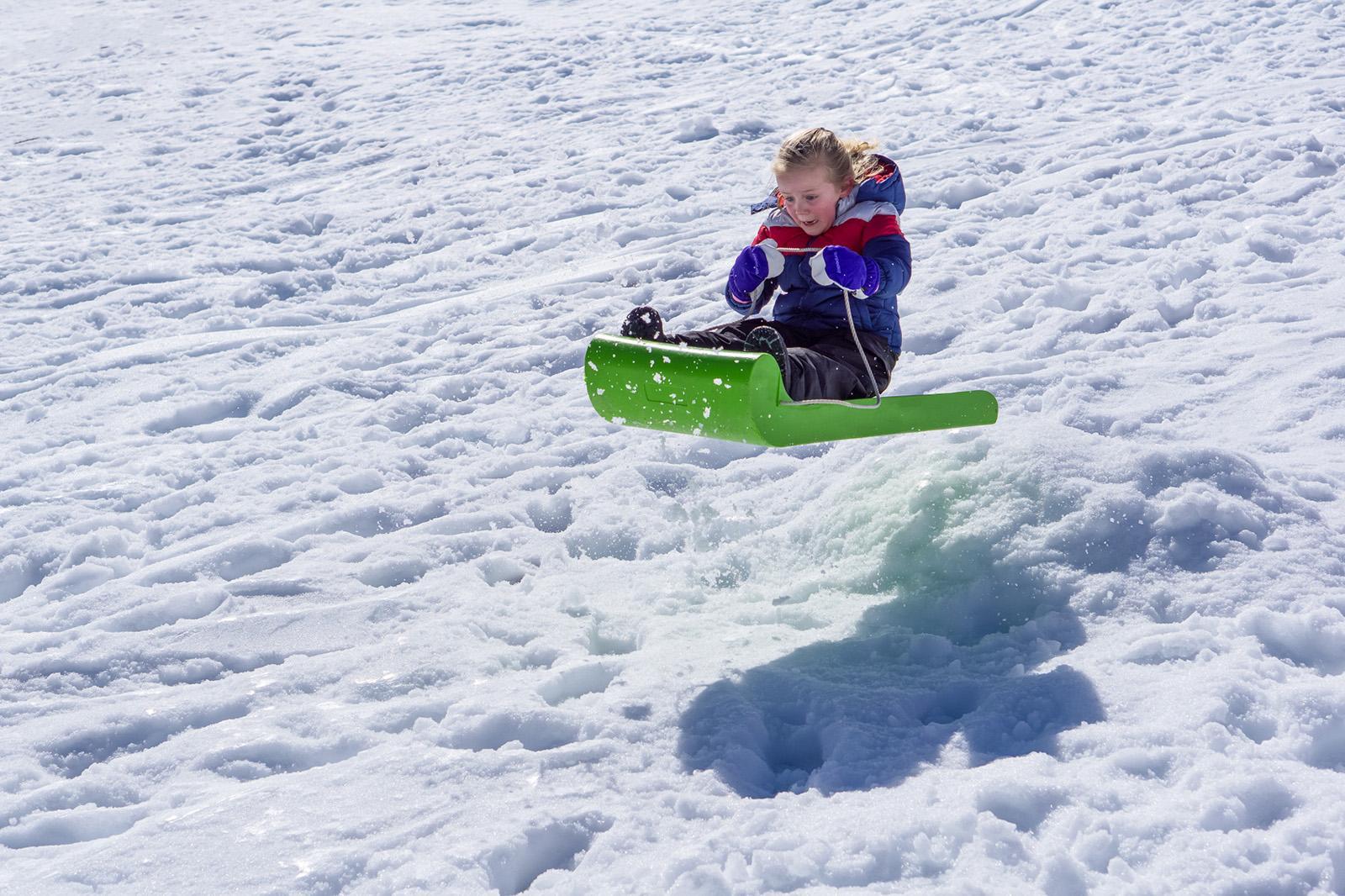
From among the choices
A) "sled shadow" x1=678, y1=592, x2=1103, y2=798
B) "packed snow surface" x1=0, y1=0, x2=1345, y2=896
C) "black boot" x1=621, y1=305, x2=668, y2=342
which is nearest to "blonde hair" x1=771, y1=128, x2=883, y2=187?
"black boot" x1=621, y1=305, x2=668, y2=342

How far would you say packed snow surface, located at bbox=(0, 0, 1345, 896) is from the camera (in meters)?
2.72

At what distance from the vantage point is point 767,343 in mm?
3586

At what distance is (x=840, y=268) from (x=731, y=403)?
23.8 inches

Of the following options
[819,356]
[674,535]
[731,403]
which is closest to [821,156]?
[819,356]

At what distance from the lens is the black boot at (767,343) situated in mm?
3566

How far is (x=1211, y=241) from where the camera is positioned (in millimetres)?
6676

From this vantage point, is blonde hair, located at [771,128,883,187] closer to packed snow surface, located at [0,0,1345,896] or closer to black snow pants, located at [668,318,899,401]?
black snow pants, located at [668,318,899,401]

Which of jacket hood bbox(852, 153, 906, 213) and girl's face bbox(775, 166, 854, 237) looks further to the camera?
jacket hood bbox(852, 153, 906, 213)

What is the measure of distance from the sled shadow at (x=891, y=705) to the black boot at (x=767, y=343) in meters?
0.86

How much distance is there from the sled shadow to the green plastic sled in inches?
23.6

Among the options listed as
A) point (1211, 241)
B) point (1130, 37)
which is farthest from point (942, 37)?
point (1211, 241)

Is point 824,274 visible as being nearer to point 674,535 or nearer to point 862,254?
point 862,254

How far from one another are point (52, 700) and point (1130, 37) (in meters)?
10.8

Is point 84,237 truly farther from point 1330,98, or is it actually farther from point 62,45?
point 1330,98
